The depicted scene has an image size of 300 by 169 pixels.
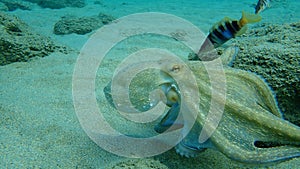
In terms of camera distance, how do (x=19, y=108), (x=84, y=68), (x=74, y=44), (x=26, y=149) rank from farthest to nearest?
(x=74, y=44)
(x=84, y=68)
(x=19, y=108)
(x=26, y=149)

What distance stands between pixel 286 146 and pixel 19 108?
101 inches

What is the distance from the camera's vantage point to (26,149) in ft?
7.02

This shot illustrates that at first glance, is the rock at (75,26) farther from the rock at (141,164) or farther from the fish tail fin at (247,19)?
the rock at (141,164)

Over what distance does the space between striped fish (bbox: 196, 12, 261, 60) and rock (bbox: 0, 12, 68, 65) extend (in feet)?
9.23

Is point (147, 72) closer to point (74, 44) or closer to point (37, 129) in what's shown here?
point (37, 129)

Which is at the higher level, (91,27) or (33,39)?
(33,39)

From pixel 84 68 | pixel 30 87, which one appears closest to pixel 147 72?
pixel 30 87

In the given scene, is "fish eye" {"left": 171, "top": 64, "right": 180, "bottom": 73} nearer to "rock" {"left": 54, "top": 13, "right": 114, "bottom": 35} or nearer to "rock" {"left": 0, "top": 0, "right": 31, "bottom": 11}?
"rock" {"left": 54, "top": 13, "right": 114, "bottom": 35}

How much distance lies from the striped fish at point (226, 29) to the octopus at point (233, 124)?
1506 millimetres

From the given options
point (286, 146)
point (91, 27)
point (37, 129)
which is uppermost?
point (286, 146)

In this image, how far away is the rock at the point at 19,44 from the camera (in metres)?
4.15

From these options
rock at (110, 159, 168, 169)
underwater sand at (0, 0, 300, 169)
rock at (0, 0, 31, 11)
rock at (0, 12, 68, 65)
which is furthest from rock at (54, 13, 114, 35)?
rock at (110, 159, 168, 169)

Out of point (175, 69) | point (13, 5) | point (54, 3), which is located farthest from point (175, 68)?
point (54, 3)

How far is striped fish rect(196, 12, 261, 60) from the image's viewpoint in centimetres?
313
